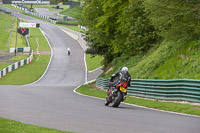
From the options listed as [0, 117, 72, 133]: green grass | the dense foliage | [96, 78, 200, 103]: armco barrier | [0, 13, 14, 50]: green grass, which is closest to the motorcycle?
[96, 78, 200, 103]: armco barrier

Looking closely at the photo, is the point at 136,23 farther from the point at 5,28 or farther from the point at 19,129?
the point at 5,28

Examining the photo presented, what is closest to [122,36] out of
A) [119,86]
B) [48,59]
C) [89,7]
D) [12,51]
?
[89,7]

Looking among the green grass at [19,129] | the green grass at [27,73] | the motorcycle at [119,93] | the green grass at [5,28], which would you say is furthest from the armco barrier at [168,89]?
the green grass at [5,28]

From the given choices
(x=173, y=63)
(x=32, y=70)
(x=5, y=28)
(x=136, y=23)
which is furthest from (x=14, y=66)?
(x=5, y=28)

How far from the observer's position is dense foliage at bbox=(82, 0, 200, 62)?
21016 millimetres

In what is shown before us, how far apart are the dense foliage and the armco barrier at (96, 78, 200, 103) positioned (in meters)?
2.98

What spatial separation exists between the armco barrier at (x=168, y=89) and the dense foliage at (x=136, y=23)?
298 centimetres

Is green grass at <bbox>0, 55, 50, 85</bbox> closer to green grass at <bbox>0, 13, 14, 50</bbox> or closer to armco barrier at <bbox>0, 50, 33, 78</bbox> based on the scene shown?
armco barrier at <bbox>0, 50, 33, 78</bbox>

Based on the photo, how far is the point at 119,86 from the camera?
16438 mm

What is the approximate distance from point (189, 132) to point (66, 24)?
→ 11426cm

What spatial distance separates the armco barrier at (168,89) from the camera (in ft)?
57.7

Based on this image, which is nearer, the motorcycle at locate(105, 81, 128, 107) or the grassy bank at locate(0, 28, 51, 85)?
the motorcycle at locate(105, 81, 128, 107)

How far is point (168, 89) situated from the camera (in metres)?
20.1

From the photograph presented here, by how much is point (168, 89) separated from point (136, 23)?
14925mm
